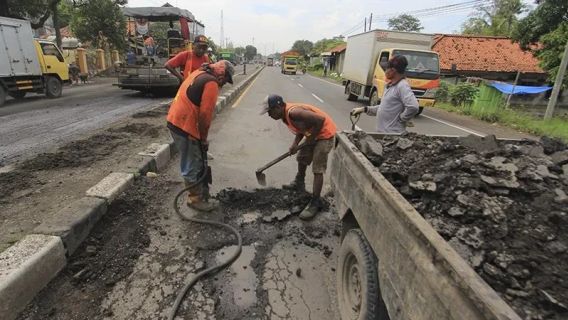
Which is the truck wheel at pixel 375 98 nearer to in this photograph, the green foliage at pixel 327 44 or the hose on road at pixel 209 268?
the hose on road at pixel 209 268

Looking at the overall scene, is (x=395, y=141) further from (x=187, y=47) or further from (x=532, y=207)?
(x=187, y=47)

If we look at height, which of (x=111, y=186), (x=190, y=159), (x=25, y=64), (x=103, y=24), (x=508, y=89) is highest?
(x=103, y=24)

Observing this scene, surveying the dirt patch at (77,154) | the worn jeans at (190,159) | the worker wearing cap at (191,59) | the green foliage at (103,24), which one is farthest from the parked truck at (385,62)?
the green foliage at (103,24)

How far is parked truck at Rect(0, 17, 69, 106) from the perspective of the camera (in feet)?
34.2

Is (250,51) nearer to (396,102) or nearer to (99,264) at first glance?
(396,102)

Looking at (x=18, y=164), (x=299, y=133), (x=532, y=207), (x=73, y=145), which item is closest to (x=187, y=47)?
(x=73, y=145)

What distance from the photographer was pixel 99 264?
9.41 feet

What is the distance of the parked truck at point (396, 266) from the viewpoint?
1133 mm

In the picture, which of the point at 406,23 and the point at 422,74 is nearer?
the point at 422,74

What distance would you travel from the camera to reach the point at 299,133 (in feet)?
12.9

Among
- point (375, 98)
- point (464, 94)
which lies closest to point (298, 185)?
point (375, 98)

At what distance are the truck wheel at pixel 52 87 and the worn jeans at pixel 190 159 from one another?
11.1 meters

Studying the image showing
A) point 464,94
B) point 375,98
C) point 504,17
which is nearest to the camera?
point 375,98

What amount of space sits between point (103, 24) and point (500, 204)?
85.1ft
